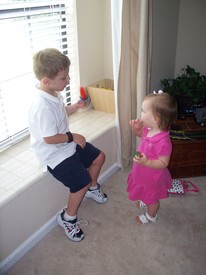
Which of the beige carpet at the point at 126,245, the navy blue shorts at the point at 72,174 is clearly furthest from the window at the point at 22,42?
the beige carpet at the point at 126,245

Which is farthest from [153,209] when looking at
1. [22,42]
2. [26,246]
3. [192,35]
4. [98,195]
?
[192,35]

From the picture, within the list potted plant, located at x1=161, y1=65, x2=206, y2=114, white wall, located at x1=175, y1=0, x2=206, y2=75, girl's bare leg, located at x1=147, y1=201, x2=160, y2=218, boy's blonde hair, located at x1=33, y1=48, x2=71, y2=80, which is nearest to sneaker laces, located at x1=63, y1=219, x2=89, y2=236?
girl's bare leg, located at x1=147, y1=201, x2=160, y2=218

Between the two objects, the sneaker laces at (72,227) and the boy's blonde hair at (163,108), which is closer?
the boy's blonde hair at (163,108)

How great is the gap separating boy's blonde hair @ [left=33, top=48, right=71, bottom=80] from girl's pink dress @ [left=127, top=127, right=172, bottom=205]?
0.60 m

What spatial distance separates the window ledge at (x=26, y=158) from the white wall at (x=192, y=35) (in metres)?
1.03

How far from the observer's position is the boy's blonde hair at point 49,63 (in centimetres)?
142

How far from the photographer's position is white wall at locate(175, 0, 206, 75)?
248cm

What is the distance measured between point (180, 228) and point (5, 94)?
4.58 feet

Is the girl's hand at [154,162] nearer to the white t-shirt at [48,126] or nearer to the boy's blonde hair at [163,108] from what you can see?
the boy's blonde hair at [163,108]

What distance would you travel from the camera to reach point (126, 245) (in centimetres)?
166

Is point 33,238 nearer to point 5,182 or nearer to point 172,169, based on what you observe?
point 5,182

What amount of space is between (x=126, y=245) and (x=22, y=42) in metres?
1.41

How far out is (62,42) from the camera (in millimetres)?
2090

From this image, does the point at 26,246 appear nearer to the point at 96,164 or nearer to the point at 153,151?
the point at 96,164
